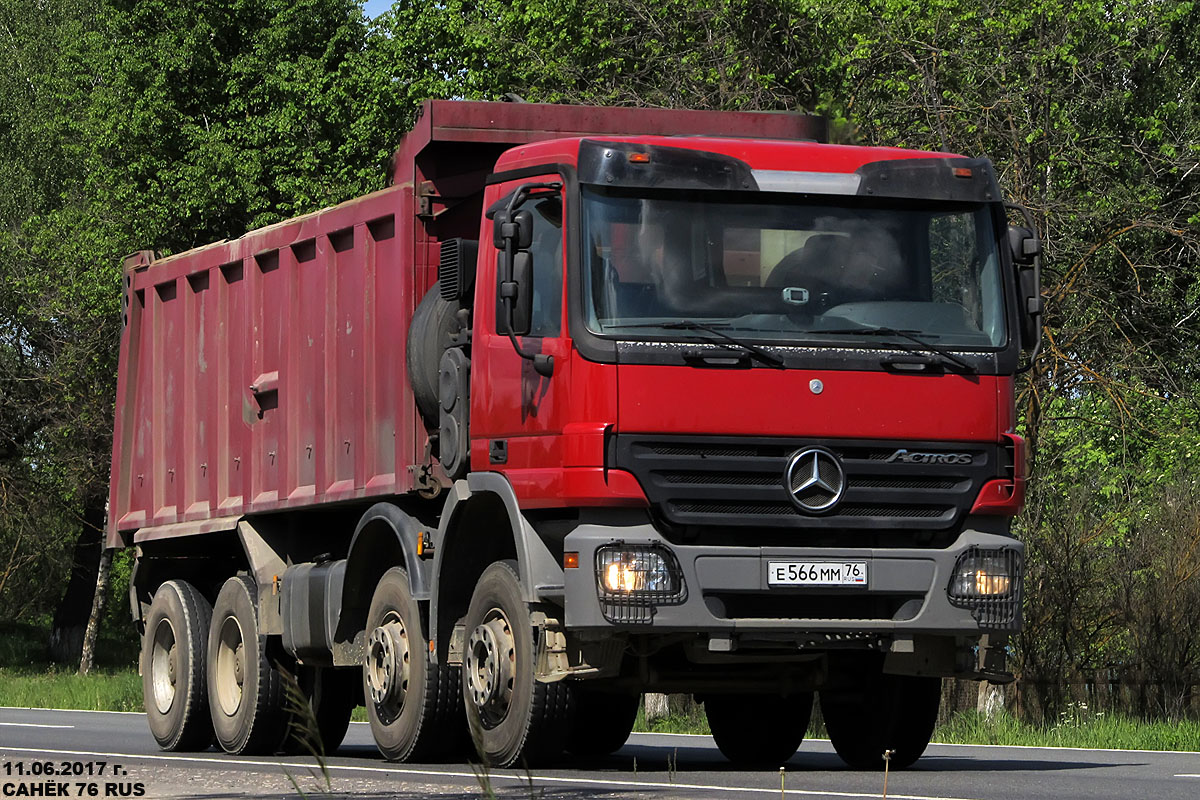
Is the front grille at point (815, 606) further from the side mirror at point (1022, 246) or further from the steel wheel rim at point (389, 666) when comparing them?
the steel wheel rim at point (389, 666)

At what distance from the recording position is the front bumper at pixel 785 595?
1032 cm

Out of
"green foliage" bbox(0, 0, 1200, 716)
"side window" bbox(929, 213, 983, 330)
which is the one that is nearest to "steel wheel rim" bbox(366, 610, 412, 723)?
"side window" bbox(929, 213, 983, 330)

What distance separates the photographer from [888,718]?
40.0ft

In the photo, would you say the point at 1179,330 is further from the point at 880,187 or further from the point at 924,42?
the point at 880,187

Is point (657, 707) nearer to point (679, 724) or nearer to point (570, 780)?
point (679, 724)

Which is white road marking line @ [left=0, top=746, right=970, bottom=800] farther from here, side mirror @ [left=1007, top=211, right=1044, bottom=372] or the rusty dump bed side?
side mirror @ [left=1007, top=211, right=1044, bottom=372]

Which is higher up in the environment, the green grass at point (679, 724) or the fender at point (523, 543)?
the fender at point (523, 543)

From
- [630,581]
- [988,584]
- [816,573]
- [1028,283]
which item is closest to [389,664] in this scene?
[630,581]

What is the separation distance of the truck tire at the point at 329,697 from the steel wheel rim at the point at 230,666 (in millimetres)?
433

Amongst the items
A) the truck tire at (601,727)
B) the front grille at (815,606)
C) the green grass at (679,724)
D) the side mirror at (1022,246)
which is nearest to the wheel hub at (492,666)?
the front grille at (815,606)

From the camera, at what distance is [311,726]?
18.0 ft

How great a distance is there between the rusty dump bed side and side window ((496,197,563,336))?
145 cm

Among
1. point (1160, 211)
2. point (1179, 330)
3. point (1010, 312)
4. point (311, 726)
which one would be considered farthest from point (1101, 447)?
point (311, 726)

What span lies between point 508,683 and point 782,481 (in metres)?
1.81
